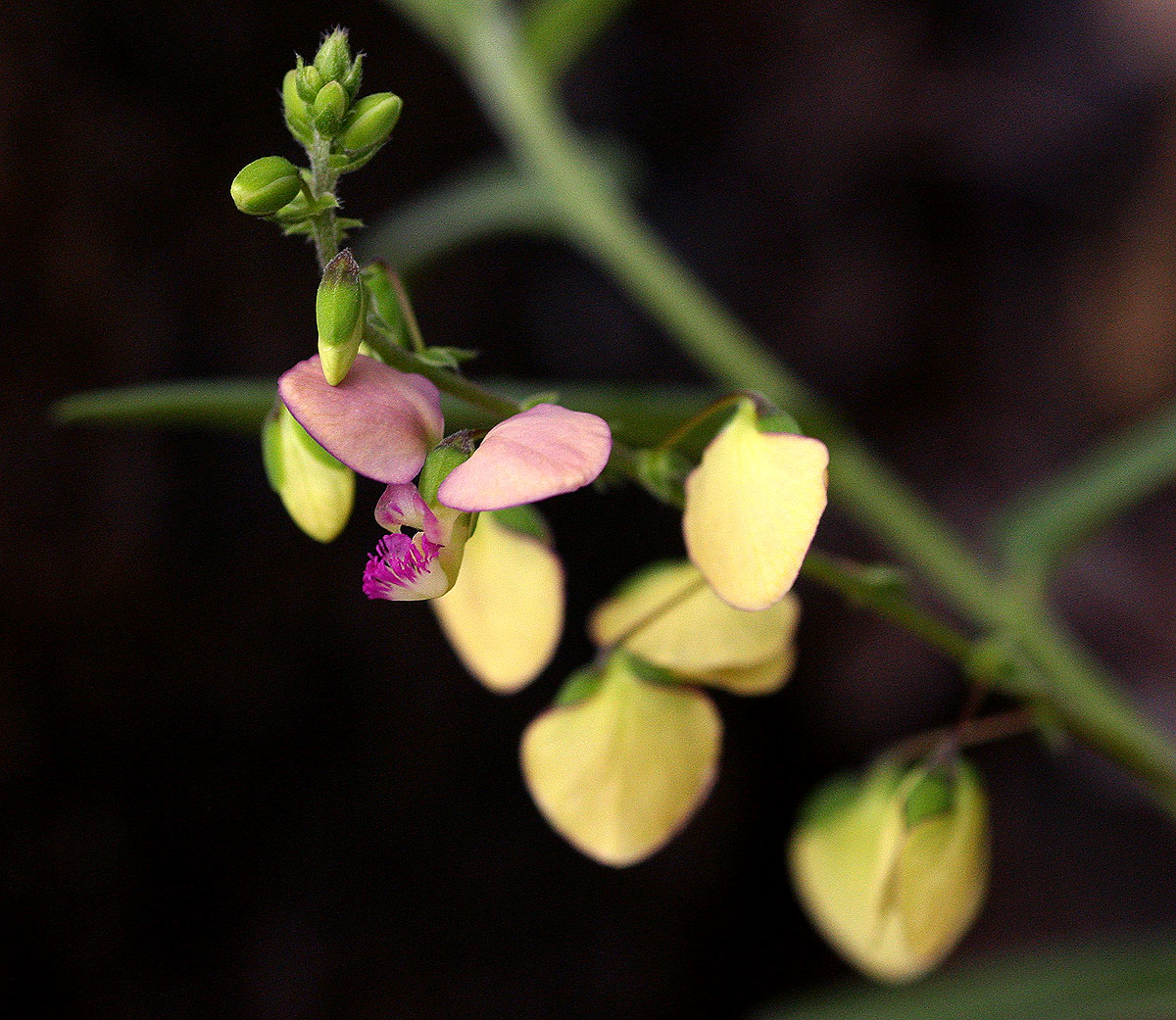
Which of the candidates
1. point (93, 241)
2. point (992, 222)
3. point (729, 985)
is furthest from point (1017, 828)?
point (93, 241)

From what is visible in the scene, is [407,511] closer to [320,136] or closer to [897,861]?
[320,136]

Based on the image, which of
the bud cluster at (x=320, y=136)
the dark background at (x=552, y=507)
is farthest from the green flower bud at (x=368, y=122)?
the dark background at (x=552, y=507)

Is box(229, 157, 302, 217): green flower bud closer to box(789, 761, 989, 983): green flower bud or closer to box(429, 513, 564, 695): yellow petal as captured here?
box(429, 513, 564, 695): yellow petal

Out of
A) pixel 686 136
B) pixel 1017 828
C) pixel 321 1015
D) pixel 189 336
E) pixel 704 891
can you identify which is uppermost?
pixel 686 136

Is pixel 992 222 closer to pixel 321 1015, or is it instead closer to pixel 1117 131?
pixel 1117 131

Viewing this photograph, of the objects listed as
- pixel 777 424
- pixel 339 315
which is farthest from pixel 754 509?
pixel 339 315

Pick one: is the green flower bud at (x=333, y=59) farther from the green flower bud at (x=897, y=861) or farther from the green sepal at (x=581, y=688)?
the green flower bud at (x=897, y=861)

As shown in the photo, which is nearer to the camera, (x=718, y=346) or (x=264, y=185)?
(x=264, y=185)
